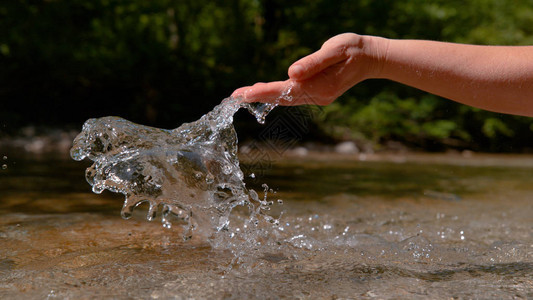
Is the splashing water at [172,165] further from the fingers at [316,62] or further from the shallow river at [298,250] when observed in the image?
the fingers at [316,62]

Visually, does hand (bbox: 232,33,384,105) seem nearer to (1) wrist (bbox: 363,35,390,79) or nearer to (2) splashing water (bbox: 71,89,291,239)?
(1) wrist (bbox: 363,35,390,79)

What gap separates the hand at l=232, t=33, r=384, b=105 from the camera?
1.75m

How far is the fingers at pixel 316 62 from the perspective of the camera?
1736 millimetres

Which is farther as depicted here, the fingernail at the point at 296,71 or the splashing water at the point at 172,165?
the splashing water at the point at 172,165

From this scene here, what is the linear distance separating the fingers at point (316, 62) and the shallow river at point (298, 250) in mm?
663

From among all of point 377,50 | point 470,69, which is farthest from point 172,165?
point 470,69

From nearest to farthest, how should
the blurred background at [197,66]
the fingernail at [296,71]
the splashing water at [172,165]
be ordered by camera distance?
the fingernail at [296,71] → the splashing water at [172,165] → the blurred background at [197,66]

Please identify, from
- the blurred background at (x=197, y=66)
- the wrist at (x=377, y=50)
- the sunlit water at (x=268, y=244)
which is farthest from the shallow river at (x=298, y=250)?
the blurred background at (x=197, y=66)

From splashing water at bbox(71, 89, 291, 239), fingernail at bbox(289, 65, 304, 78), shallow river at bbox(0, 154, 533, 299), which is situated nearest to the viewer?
shallow river at bbox(0, 154, 533, 299)

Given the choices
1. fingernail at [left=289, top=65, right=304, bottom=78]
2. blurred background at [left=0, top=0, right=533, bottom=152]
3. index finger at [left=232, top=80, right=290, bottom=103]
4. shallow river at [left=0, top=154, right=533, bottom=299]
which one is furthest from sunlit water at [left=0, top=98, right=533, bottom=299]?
blurred background at [left=0, top=0, right=533, bottom=152]

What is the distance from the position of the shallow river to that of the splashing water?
15cm

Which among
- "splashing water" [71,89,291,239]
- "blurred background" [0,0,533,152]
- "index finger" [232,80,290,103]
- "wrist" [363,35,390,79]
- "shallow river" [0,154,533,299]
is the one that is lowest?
"shallow river" [0,154,533,299]

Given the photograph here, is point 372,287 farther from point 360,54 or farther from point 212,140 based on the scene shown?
point 212,140

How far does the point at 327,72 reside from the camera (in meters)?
1.81
